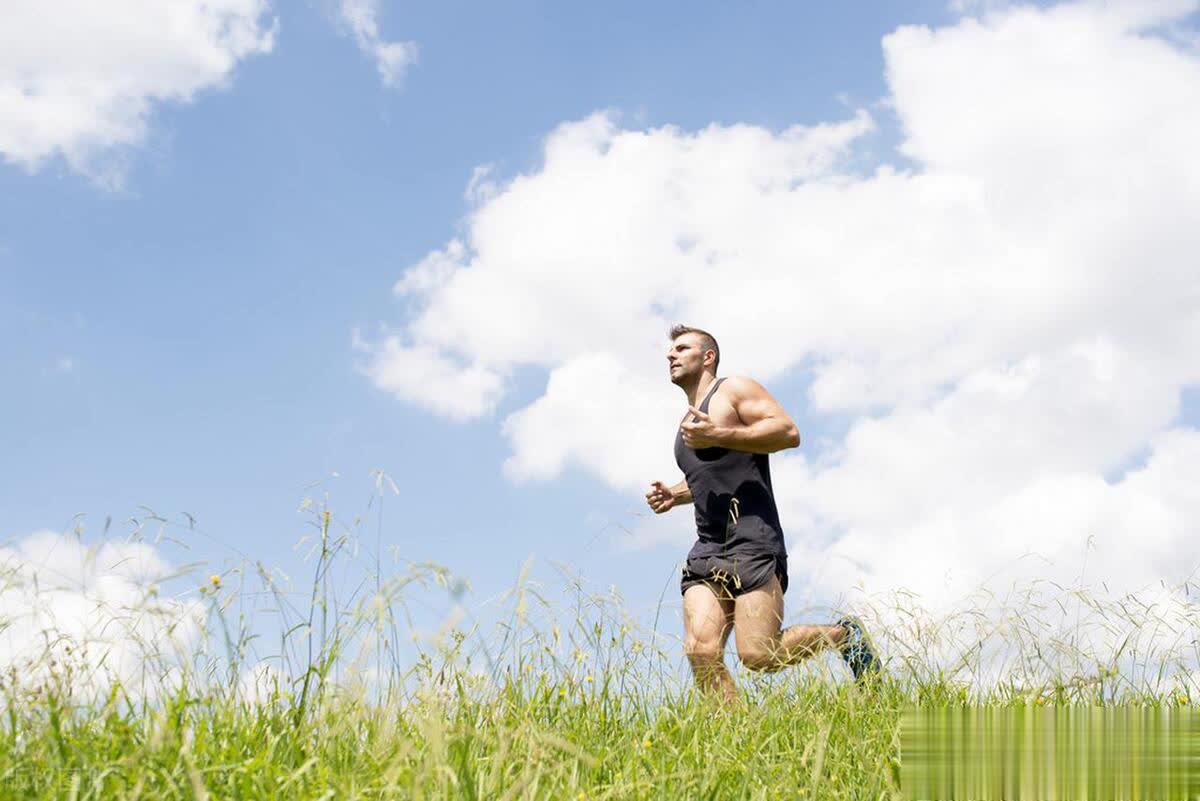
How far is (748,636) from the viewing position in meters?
6.12

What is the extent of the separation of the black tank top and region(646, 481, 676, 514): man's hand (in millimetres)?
283

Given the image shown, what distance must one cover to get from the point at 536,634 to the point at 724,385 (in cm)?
317

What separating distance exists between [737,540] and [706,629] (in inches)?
23.3

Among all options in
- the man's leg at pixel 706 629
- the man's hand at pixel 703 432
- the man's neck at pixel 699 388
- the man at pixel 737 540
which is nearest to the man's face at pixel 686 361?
the man's neck at pixel 699 388

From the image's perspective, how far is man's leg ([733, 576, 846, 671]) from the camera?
593 cm

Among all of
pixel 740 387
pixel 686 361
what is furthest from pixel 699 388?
pixel 740 387

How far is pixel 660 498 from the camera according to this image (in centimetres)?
711

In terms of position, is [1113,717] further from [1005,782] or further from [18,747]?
[18,747]

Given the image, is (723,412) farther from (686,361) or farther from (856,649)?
(856,649)

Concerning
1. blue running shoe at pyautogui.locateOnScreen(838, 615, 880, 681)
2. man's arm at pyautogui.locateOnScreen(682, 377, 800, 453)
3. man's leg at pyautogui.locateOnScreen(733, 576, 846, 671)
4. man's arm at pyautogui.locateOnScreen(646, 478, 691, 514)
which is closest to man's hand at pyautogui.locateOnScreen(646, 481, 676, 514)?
man's arm at pyautogui.locateOnScreen(646, 478, 691, 514)

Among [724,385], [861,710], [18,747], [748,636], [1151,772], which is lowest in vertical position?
Result: [18,747]

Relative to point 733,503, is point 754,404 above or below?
above

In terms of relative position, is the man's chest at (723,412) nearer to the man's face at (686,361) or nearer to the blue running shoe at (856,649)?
the man's face at (686,361)

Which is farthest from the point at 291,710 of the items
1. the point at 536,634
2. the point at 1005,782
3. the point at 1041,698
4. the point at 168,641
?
the point at 1041,698
